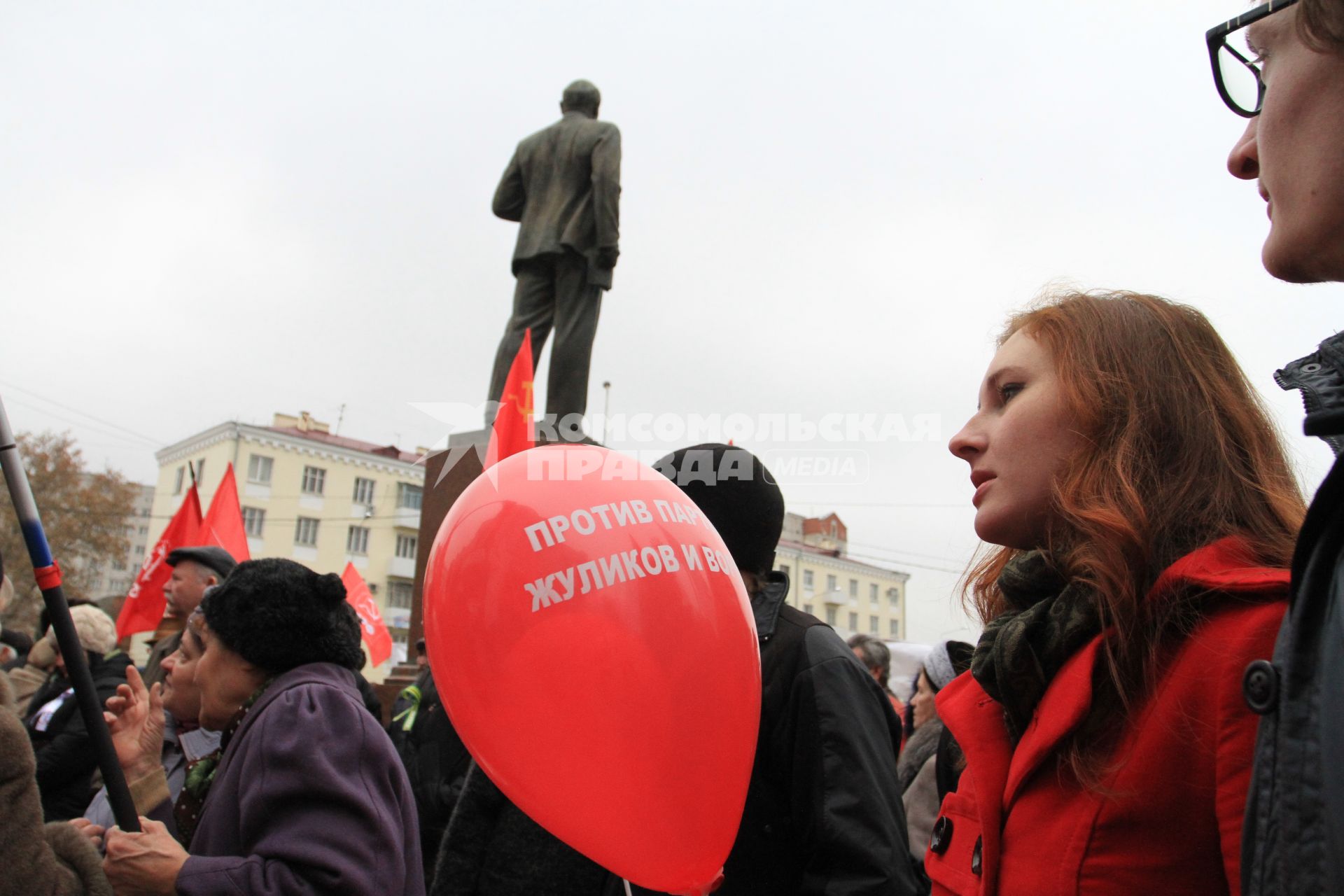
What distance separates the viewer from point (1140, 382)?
1468 millimetres

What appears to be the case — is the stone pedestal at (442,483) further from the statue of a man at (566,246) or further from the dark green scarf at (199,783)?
the dark green scarf at (199,783)

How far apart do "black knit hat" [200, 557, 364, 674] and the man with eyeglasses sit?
2166 mm

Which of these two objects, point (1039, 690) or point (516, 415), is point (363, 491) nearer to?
point (516, 415)

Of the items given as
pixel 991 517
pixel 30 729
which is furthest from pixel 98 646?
pixel 991 517

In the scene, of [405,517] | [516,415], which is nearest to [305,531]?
[405,517]

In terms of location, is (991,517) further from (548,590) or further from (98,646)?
(98,646)

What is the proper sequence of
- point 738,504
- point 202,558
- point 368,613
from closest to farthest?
point 738,504 < point 202,558 < point 368,613

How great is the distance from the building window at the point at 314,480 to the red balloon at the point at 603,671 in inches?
1659

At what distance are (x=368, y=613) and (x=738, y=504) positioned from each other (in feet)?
23.2

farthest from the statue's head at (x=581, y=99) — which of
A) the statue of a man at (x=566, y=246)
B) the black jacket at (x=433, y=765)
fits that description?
the black jacket at (x=433, y=765)

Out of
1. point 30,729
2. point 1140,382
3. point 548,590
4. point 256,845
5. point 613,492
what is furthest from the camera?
point 30,729

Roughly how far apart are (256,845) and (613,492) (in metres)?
1.13

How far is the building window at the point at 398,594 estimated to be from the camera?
44.0m

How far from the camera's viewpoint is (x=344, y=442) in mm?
44219
